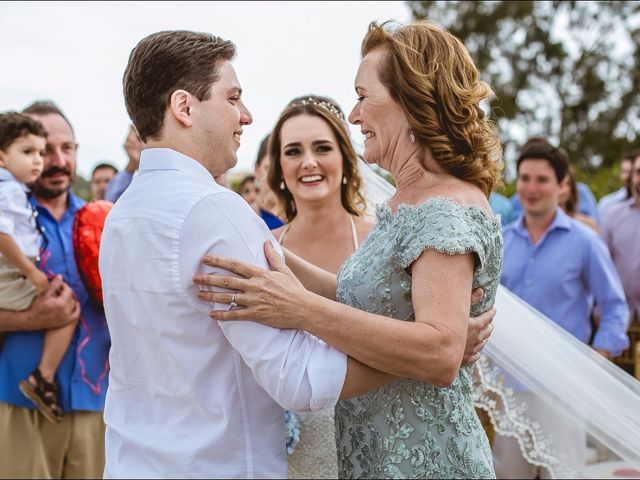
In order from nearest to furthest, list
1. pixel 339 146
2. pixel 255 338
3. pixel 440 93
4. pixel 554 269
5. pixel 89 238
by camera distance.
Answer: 1. pixel 255 338
2. pixel 440 93
3. pixel 339 146
4. pixel 89 238
5. pixel 554 269

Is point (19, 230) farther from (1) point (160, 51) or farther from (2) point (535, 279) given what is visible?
(2) point (535, 279)

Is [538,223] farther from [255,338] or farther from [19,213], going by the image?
[255,338]

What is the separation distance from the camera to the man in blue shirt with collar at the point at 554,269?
5.59 meters

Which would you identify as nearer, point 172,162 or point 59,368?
point 172,162

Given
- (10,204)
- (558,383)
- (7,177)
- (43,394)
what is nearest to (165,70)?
(558,383)

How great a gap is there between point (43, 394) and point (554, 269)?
11.1 feet

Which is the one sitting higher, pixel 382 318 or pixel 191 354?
pixel 382 318

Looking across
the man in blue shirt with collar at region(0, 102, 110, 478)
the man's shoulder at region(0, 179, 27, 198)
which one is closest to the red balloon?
the man in blue shirt with collar at region(0, 102, 110, 478)

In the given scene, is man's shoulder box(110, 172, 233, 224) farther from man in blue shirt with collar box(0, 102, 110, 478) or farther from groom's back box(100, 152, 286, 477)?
man in blue shirt with collar box(0, 102, 110, 478)

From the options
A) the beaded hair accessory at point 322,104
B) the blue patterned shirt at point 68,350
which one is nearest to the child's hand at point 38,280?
the blue patterned shirt at point 68,350

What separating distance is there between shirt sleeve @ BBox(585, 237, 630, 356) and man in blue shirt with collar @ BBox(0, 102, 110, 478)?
3.20 meters

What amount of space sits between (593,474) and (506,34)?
92.0 ft

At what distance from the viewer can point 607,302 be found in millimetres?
5633

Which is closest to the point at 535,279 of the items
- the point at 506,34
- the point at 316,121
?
the point at 316,121
